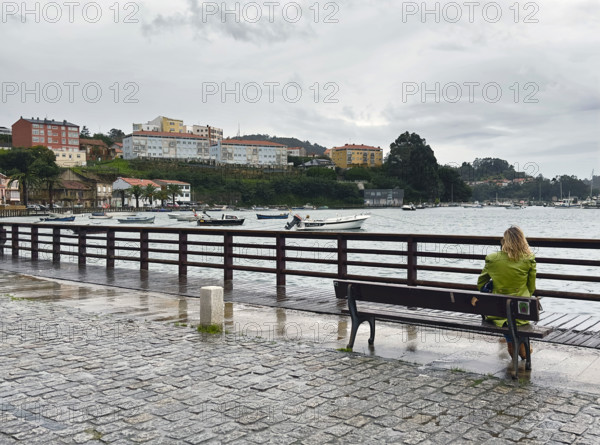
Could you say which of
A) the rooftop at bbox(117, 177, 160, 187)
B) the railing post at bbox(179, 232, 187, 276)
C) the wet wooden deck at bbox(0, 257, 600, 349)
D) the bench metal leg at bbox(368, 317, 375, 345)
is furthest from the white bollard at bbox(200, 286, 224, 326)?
the rooftop at bbox(117, 177, 160, 187)

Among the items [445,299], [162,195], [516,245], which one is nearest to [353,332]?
[445,299]

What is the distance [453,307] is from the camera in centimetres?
623

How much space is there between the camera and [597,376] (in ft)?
19.2

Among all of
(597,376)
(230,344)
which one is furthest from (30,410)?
(597,376)

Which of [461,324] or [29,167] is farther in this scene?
[29,167]

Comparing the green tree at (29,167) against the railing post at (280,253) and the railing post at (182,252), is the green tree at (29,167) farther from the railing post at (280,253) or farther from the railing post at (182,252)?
the railing post at (280,253)

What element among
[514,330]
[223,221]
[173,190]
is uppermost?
[173,190]

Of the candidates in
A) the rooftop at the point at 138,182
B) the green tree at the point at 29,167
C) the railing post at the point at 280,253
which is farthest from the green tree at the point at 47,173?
the railing post at the point at 280,253

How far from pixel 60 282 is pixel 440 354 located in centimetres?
1066

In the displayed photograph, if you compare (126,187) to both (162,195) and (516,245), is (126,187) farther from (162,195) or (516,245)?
(516,245)

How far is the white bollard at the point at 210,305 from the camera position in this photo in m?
8.41

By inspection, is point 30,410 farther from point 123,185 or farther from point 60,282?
point 123,185

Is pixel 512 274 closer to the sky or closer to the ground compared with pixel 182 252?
closer to the sky

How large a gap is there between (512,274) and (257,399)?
315cm
